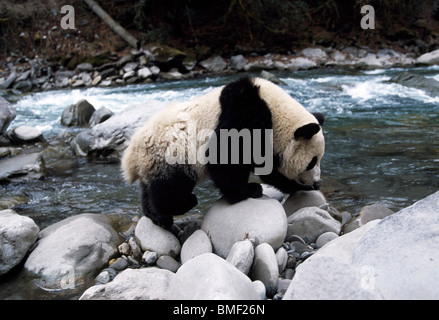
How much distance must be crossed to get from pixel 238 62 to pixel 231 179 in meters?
15.8

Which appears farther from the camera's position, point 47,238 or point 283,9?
point 283,9

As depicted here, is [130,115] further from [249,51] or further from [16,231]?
[249,51]

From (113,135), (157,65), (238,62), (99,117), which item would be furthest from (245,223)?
(238,62)

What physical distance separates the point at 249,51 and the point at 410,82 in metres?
10.1

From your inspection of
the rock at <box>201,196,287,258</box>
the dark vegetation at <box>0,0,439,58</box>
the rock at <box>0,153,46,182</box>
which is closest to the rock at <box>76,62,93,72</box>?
the dark vegetation at <box>0,0,439,58</box>

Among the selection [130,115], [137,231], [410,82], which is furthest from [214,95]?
[410,82]

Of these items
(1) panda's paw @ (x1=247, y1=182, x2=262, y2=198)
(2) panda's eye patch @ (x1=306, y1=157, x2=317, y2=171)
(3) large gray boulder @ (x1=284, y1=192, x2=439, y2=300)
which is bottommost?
(1) panda's paw @ (x1=247, y1=182, x2=262, y2=198)

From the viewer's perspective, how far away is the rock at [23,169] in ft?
20.9

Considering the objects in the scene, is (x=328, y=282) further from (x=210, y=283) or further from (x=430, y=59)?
(x=430, y=59)

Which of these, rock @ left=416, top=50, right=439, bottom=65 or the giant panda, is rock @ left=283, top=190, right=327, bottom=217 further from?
rock @ left=416, top=50, right=439, bottom=65

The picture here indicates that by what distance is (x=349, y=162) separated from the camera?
6.22 metres

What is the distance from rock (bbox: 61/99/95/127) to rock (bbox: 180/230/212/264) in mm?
7244

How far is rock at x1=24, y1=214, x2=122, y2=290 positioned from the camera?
3.40 m

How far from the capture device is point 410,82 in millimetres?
11594
